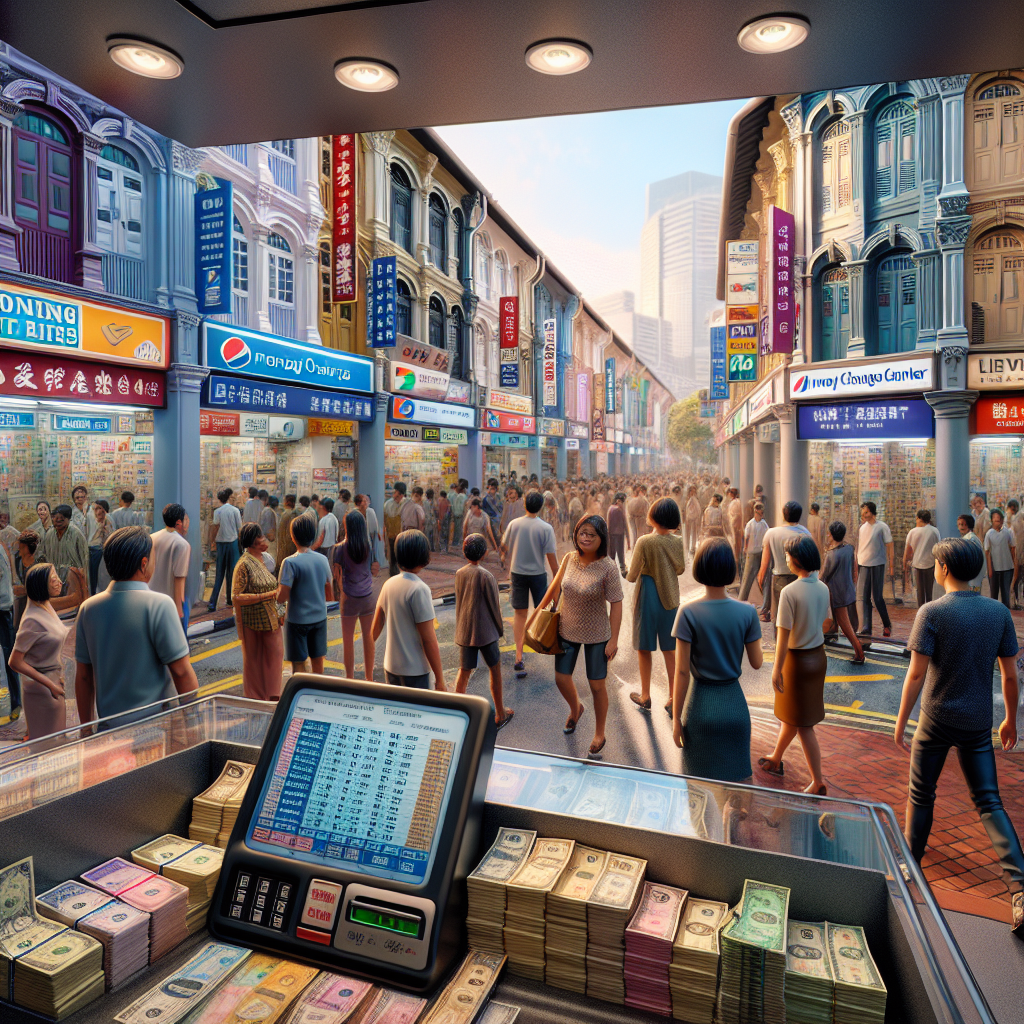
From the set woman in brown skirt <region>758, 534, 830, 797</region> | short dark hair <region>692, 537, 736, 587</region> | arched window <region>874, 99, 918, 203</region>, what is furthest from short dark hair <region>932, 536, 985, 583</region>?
arched window <region>874, 99, 918, 203</region>

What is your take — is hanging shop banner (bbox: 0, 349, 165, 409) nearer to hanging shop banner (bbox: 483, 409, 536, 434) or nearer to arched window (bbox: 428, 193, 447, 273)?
arched window (bbox: 428, 193, 447, 273)

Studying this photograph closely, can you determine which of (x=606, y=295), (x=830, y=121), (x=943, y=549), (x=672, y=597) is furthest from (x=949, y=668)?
(x=606, y=295)

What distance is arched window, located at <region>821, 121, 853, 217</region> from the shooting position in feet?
49.4

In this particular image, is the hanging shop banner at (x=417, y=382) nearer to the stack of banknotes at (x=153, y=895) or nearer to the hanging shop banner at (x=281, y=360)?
the hanging shop banner at (x=281, y=360)

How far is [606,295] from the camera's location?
129375 millimetres

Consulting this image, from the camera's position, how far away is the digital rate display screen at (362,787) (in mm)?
1595

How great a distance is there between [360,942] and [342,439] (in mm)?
16959

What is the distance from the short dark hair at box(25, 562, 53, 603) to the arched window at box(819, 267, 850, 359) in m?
15.0

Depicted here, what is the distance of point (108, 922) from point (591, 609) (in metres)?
4.23

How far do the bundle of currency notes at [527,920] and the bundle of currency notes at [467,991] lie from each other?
47 millimetres

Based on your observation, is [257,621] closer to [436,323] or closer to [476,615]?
[476,615]

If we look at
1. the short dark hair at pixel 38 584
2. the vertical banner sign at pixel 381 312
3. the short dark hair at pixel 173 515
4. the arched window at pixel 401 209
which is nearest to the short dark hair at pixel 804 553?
the short dark hair at pixel 38 584

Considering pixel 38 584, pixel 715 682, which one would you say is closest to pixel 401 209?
pixel 38 584

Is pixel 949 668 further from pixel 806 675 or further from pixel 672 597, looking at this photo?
pixel 672 597
